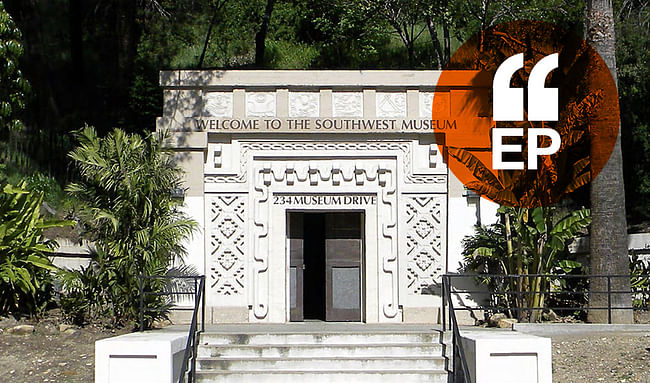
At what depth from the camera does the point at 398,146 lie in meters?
16.0

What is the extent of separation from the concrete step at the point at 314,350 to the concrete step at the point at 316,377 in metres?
0.52

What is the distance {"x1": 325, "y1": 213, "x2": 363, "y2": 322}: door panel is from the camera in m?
16.4

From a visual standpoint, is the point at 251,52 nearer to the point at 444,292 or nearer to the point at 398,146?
the point at 398,146

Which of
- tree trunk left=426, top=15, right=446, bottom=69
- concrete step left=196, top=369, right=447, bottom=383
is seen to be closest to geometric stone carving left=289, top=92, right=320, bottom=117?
concrete step left=196, top=369, right=447, bottom=383

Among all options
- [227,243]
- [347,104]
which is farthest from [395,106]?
[227,243]

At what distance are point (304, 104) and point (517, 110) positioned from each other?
166 inches

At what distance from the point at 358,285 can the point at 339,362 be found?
4.14m

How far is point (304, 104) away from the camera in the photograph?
15938mm

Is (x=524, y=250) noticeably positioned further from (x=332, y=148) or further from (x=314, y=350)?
(x=314, y=350)

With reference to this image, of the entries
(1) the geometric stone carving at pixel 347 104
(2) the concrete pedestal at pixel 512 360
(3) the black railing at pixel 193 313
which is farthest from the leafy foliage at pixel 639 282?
(3) the black railing at pixel 193 313

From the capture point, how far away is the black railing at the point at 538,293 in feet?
47.9

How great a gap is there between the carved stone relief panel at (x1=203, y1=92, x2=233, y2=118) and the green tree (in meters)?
1.33

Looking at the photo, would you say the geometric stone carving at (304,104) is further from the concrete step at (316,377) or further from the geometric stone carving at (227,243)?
the concrete step at (316,377)

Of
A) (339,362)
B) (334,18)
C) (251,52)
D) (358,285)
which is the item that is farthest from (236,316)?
(251,52)
